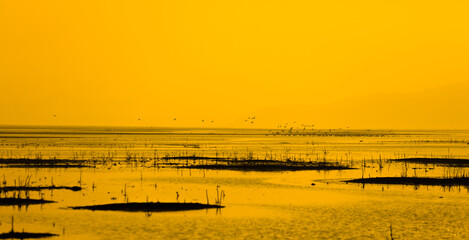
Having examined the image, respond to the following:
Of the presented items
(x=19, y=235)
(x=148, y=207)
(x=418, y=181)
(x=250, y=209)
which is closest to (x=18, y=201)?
(x=148, y=207)

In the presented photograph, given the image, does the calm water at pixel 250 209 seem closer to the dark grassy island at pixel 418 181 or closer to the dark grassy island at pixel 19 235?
the dark grassy island at pixel 19 235

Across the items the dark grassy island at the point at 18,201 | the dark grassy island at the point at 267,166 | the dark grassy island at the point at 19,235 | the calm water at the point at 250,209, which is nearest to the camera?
the dark grassy island at the point at 19,235

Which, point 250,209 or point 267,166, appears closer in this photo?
point 250,209

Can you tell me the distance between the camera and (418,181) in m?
59.1

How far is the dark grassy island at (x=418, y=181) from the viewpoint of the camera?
57.8 metres

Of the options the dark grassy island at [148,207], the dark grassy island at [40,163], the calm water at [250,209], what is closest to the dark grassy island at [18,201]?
the calm water at [250,209]

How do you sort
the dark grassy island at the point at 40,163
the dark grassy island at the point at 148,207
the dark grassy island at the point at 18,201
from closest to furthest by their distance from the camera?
the dark grassy island at the point at 148,207
the dark grassy island at the point at 18,201
the dark grassy island at the point at 40,163

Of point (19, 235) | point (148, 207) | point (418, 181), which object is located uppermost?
point (418, 181)

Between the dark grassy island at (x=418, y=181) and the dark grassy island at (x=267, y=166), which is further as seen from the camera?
the dark grassy island at (x=267, y=166)

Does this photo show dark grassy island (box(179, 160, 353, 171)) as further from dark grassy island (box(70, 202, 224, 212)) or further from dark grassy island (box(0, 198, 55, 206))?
dark grassy island (box(0, 198, 55, 206))

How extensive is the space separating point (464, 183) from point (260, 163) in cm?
2857

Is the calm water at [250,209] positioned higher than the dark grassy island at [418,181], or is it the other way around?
the dark grassy island at [418,181]

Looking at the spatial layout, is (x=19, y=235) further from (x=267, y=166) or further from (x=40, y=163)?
(x=267, y=166)

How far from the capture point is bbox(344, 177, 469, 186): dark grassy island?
57.8 m
